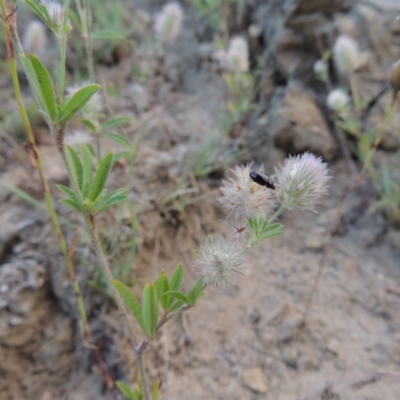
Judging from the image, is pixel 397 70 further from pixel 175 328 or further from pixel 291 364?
pixel 175 328

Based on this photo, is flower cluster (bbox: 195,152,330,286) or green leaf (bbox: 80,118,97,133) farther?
green leaf (bbox: 80,118,97,133)

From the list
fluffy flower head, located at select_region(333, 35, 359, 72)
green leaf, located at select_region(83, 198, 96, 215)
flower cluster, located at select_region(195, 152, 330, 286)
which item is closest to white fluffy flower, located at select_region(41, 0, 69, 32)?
green leaf, located at select_region(83, 198, 96, 215)

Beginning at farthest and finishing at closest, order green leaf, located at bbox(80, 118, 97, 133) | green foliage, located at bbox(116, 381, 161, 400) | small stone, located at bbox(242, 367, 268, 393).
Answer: small stone, located at bbox(242, 367, 268, 393) < green leaf, located at bbox(80, 118, 97, 133) < green foliage, located at bbox(116, 381, 161, 400)

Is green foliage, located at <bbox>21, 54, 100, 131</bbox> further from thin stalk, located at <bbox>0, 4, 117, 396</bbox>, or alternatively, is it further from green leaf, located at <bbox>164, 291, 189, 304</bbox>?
green leaf, located at <bbox>164, 291, 189, 304</bbox>

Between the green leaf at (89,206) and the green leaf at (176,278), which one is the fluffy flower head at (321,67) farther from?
the green leaf at (89,206)

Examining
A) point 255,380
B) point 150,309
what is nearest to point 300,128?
point 255,380

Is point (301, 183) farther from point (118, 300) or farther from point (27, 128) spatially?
point (27, 128)

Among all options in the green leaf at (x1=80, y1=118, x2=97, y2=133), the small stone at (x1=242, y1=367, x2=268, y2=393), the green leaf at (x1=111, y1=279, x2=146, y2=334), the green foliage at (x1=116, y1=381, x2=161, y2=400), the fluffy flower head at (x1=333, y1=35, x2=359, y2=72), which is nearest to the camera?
the green leaf at (x1=111, y1=279, x2=146, y2=334)

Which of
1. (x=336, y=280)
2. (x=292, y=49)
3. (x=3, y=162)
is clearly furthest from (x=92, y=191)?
(x=292, y=49)
